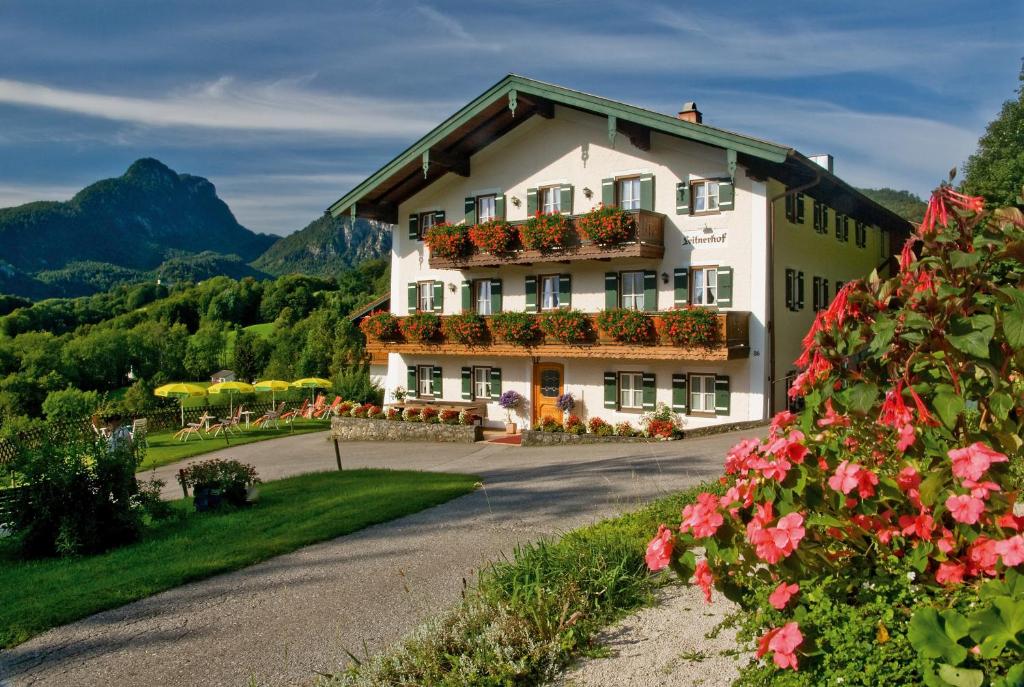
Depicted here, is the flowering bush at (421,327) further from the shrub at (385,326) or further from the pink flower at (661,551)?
the pink flower at (661,551)

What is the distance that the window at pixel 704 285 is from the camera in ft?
75.7

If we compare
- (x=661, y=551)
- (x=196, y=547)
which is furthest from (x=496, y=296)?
(x=661, y=551)

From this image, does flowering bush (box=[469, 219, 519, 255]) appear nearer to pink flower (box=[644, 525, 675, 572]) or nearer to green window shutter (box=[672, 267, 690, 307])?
green window shutter (box=[672, 267, 690, 307])

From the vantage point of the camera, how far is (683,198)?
23344mm

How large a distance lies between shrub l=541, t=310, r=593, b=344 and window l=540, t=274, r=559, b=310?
5.63ft

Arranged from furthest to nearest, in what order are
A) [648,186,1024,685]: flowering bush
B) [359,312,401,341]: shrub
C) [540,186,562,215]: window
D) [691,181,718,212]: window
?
[359,312,401,341]: shrub → [540,186,562,215]: window → [691,181,718,212]: window → [648,186,1024,685]: flowering bush

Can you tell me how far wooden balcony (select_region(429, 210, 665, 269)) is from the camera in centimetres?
2273

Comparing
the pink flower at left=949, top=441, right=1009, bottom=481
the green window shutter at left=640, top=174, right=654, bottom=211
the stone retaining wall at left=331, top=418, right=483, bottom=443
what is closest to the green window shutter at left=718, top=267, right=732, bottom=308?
the green window shutter at left=640, top=174, right=654, bottom=211

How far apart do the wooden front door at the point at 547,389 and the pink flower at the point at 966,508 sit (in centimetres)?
2292

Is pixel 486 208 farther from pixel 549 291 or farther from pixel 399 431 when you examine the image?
pixel 399 431

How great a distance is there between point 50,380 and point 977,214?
79.1 metres

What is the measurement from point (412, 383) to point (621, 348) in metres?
9.48

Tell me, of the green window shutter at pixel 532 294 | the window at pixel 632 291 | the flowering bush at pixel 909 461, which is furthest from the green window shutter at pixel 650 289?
the flowering bush at pixel 909 461

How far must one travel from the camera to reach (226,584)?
827 cm
